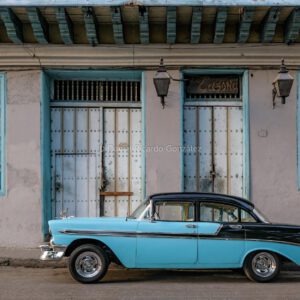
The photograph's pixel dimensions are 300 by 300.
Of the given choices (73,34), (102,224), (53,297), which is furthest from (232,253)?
(73,34)

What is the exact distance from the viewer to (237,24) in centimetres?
1168

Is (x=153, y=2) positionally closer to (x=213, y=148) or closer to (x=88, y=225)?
(x=213, y=148)

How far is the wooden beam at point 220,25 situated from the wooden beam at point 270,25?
32.1 inches

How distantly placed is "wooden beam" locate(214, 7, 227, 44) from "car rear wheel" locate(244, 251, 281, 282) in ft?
15.5

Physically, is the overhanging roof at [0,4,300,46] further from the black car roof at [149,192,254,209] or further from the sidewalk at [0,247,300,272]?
the sidewalk at [0,247,300,272]

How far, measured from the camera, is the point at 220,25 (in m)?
11.4

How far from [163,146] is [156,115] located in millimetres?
649

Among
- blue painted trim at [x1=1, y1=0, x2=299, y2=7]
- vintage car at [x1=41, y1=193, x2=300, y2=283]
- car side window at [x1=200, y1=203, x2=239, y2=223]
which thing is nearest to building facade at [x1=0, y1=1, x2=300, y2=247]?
blue painted trim at [x1=1, y1=0, x2=299, y2=7]

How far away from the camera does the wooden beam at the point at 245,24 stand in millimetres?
11070

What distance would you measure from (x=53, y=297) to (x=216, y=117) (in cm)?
584

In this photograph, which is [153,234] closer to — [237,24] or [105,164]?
[105,164]

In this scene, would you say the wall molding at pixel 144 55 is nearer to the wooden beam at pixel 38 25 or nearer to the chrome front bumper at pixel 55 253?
the wooden beam at pixel 38 25

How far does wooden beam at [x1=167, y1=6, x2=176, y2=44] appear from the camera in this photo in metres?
11.0

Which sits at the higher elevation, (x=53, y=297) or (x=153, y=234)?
(x=153, y=234)
